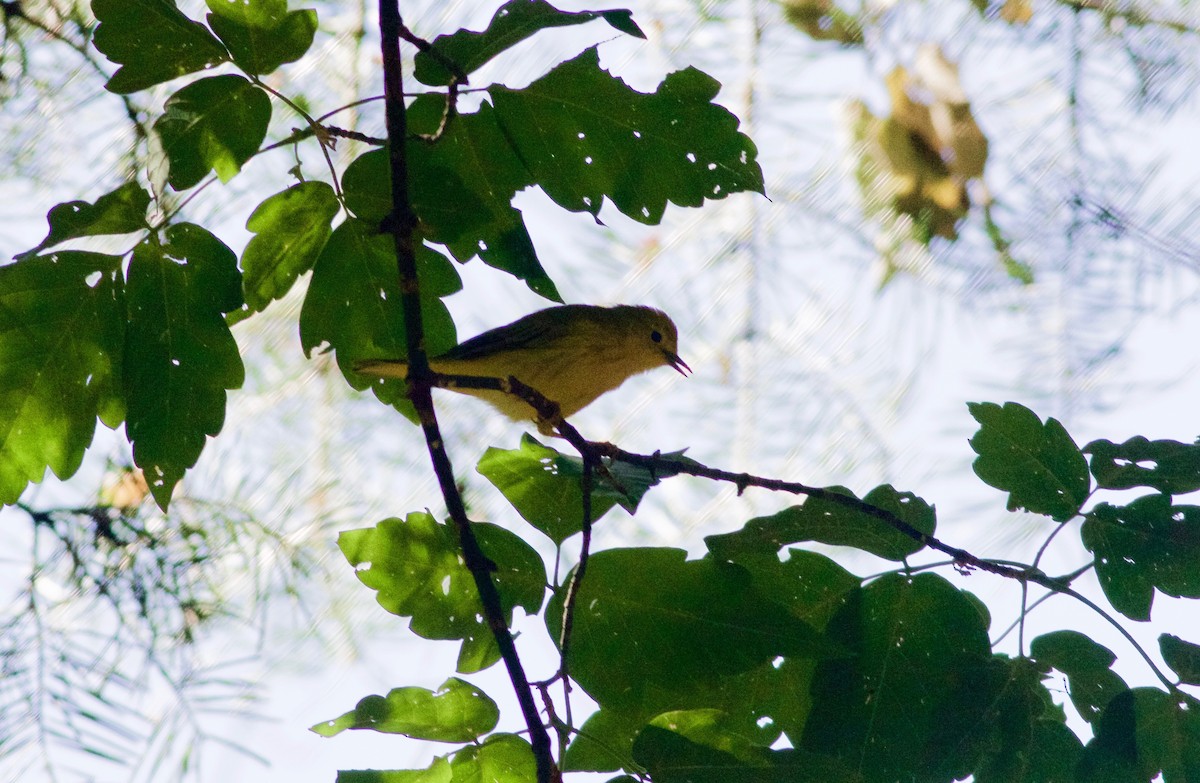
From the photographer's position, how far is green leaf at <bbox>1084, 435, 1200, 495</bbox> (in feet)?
5.37

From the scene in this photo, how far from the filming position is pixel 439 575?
167 centimetres

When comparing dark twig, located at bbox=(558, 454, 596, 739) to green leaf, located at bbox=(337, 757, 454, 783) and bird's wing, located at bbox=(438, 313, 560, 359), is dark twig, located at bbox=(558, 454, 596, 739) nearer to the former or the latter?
green leaf, located at bbox=(337, 757, 454, 783)

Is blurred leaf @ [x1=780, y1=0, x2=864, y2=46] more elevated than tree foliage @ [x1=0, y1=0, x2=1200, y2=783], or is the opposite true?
blurred leaf @ [x1=780, y1=0, x2=864, y2=46]

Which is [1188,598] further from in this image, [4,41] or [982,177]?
[4,41]

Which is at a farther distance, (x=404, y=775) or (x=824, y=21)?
(x=824, y=21)

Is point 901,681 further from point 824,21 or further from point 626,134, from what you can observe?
point 824,21

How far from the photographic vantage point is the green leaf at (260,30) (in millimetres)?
1686

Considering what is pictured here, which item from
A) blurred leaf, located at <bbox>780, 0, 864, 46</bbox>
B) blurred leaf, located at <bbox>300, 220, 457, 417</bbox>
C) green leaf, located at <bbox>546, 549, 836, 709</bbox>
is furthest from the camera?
blurred leaf, located at <bbox>780, 0, 864, 46</bbox>

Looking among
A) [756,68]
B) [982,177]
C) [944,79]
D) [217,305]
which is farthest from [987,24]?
[217,305]

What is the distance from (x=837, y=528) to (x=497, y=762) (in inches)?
23.7

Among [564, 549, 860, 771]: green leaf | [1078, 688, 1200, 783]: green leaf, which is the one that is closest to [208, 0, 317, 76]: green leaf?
[564, 549, 860, 771]: green leaf

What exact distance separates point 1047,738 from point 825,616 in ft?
1.17

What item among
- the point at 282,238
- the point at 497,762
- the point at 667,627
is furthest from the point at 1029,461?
the point at 282,238

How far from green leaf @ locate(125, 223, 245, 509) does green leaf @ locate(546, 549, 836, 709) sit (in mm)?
662
